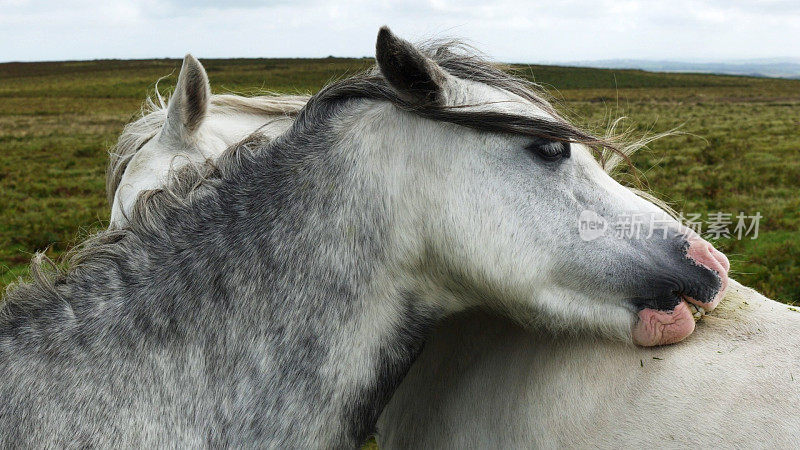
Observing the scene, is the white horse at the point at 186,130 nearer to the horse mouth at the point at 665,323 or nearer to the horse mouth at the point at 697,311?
the horse mouth at the point at 665,323

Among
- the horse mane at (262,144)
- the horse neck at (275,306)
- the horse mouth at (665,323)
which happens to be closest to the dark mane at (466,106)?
the horse mane at (262,144)

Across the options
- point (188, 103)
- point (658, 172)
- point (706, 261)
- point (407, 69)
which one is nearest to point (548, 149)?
point (407, 69)

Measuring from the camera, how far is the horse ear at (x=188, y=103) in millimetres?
3674

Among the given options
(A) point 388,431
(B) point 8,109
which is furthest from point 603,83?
(A) point 388,431

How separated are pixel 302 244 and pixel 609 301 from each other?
1083mm

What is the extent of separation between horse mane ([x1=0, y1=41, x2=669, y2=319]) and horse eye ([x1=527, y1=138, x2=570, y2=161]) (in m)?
0.03

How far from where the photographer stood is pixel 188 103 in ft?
12.3

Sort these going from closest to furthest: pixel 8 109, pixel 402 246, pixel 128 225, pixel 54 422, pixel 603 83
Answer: pixel 54 422, pixel 402 246, pixel 128 225, pixel 8 109, pixel 603 83

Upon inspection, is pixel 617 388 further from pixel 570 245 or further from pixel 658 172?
pixel 658 172

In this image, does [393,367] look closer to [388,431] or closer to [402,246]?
[402,246]

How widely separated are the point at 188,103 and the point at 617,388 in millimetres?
2795

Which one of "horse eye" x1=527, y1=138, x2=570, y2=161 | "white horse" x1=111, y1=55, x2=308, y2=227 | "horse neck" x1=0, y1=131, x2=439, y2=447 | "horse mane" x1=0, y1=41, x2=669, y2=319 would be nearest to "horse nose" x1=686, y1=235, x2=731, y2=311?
"horse mane" x1=0, y1=41, x2=669, y2=319

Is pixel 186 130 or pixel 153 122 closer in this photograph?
pixel 186 130

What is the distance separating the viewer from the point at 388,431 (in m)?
3.12
